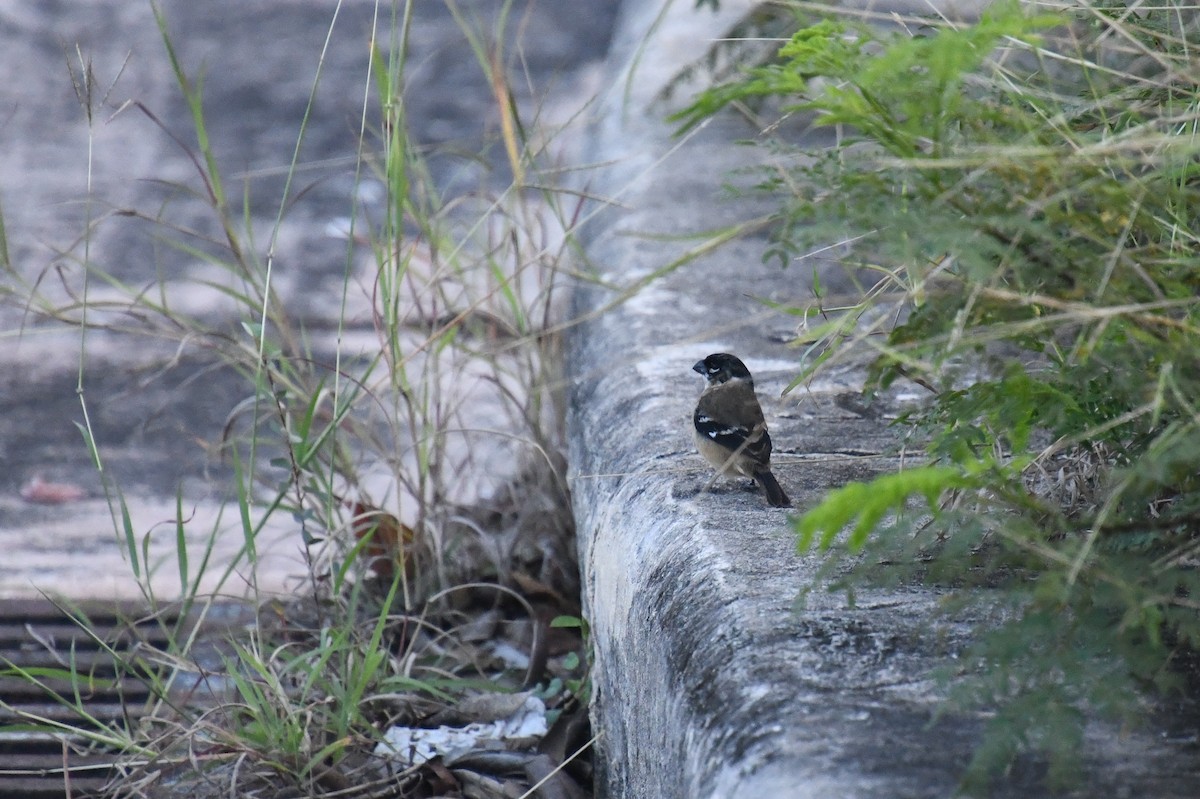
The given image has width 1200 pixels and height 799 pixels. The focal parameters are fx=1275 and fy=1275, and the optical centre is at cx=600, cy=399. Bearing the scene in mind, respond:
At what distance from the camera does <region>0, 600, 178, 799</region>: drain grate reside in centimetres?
266

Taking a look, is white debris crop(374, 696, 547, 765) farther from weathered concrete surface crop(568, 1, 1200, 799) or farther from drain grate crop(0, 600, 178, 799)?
drain grate crop(0, 600, 178, 799)

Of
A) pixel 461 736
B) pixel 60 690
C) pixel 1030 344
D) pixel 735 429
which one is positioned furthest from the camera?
pixel 60 690

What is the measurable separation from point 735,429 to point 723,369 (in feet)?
1.39

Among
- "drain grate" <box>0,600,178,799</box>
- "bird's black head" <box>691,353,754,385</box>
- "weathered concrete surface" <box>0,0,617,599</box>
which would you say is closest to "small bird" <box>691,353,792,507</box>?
"bird's black head" <box>691,353,754,385</box>

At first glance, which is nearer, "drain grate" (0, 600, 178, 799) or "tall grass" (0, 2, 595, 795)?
"tall grass" (0, 2, 595, 795)

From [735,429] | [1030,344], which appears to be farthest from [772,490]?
[1030,344]

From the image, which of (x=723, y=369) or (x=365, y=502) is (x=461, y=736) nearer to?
(x=365, y=502)

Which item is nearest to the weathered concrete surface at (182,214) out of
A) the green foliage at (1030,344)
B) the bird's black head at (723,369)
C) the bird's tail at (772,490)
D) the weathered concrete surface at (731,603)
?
the weathered concrete surface at (731,603)

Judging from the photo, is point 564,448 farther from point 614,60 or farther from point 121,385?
point 614,60

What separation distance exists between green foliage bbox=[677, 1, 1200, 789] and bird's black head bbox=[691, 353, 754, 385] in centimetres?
76

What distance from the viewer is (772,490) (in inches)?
90.4

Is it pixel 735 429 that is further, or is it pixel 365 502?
pixel 365 502

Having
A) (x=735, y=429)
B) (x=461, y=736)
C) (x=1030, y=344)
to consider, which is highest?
(x=1030, y=344)

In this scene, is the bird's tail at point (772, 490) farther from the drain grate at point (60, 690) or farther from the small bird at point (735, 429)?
the drain grate at point (60, 690)
